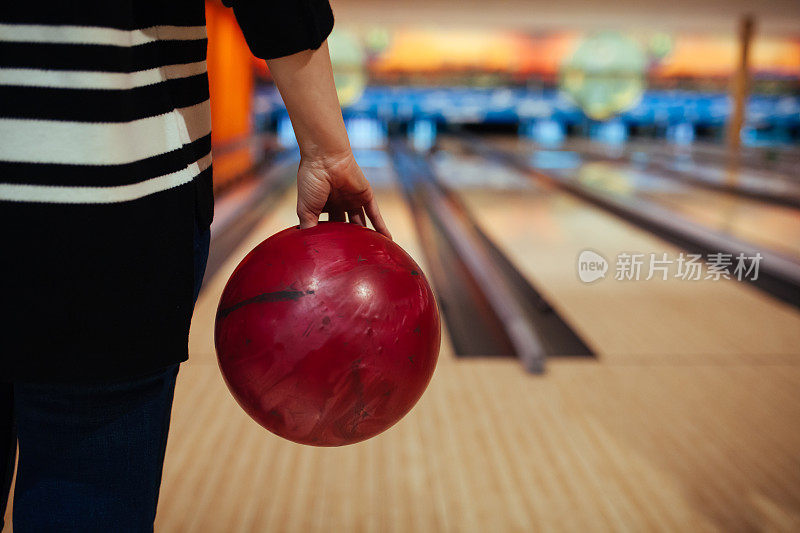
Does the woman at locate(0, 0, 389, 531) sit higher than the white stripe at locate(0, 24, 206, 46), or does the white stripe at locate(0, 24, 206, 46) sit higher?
the white stripe at locate(0, 24, 206, 46)

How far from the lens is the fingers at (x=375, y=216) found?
2.53 feet

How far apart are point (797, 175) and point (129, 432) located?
587cm

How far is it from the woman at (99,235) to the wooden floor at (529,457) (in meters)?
0.69

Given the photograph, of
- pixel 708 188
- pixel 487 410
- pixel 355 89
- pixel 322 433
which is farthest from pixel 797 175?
pixel 322 433

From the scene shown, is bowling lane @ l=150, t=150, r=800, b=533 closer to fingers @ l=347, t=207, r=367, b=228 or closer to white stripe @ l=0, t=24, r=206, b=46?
fingers @ l=347, t=207, r=367, b=228

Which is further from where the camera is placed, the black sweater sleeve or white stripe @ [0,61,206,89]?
the black sweater sleeve

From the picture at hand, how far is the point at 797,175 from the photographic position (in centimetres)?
534

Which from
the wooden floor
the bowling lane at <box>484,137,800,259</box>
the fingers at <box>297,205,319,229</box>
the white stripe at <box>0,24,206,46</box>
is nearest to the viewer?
the white stripe at <box>0,24,206,46</box>

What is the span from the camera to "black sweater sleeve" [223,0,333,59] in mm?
567

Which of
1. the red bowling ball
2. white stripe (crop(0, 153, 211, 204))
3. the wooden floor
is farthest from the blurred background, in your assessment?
white stripe (crop(0, 153, 211, 204))

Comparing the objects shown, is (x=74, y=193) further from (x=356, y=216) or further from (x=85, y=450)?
(x=356, y=216)

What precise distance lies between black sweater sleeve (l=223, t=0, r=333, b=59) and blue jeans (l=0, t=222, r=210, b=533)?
0.28 meters

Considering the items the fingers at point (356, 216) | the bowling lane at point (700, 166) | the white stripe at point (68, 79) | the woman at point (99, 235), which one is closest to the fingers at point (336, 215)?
the fingers at point (356, 216)

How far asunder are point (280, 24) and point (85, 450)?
36 cm
